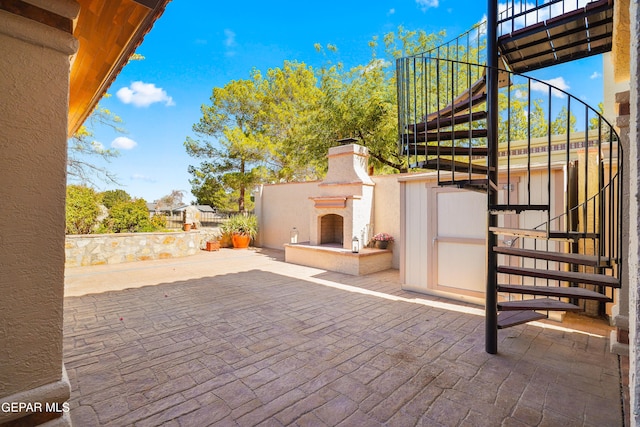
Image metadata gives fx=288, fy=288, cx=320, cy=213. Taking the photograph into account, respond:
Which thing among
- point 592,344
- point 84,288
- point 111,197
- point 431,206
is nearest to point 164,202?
point 111,197

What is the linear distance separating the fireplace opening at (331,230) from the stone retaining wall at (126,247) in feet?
13.1

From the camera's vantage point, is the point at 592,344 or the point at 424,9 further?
the point at 424,9

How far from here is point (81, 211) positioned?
7.20m

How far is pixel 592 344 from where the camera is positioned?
3.05 metres

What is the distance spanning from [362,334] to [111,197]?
1156 cm

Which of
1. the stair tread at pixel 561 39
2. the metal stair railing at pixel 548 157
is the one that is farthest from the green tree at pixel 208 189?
the stair tread at pixel 561 39

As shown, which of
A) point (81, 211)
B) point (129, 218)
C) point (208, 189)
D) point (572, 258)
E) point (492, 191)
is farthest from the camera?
point (208, 189)

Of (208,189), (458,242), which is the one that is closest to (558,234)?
(458,242)

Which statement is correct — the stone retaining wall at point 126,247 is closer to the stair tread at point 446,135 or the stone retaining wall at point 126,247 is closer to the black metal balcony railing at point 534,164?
the black metal balcony railing at point 534,164

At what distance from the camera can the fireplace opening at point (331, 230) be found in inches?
319

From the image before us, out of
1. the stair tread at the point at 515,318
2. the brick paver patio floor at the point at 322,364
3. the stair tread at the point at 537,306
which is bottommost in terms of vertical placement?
the brick paver patio floor at the point at 322,364

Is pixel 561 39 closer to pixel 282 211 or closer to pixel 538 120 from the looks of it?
pixel 282 211

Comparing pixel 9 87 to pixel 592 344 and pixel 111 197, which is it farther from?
pixel 111 197

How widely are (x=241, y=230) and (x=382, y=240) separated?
5.47 meters
